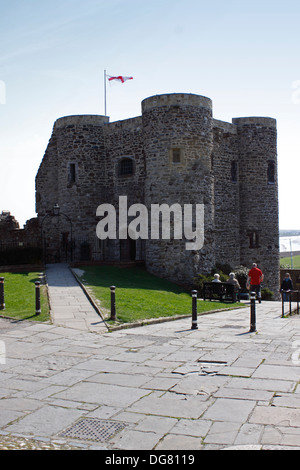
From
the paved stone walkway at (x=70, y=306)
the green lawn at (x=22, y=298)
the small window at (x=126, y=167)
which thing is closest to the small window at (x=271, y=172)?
the small window at (x=126, y=167)

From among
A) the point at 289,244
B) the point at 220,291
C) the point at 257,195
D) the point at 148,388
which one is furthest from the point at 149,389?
the point at 289,244

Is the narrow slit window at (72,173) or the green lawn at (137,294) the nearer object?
the green lawn at (137,294)

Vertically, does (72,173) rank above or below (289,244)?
above

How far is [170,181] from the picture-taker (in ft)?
71.8

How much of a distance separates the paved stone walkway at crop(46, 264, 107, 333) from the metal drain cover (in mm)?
5098

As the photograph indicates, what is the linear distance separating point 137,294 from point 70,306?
2.85 m

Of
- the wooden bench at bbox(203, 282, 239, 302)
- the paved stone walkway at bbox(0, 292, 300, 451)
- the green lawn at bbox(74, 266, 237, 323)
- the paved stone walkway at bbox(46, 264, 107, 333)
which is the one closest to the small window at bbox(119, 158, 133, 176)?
the green lawn at bbox(74, 266, 237, 323)

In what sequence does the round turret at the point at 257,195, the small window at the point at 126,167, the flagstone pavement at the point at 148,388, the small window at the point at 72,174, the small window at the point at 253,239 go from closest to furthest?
1. the flagstone pavement at the point at 148,388
2. the small window at the point at 126,167
3. the small window at the point at 72,174
4. the round turret at the point at 257,195
5. the small window at the point at 253,239

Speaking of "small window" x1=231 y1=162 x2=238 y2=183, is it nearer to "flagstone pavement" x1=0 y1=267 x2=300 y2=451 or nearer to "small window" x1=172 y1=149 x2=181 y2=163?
"small window" x1=172 y1=149 x2=181 y2=163

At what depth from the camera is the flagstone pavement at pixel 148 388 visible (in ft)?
17.4

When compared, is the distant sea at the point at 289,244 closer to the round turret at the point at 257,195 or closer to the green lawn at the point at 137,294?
the round turret at the point at 257,195

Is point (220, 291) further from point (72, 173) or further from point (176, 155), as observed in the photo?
point (72, 173)

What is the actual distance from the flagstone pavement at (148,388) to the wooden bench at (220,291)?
5.47 metres

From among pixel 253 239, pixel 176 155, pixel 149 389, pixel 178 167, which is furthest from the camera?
pixel 253 239
